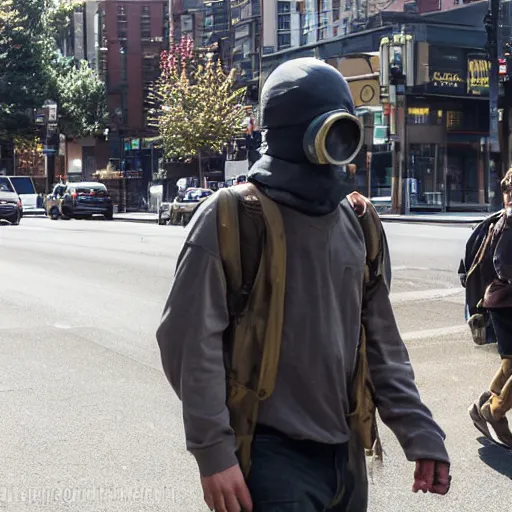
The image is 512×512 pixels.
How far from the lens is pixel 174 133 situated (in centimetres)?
4612

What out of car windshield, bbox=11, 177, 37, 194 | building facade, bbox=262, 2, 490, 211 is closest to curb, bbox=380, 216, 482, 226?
building facade, bbox=262, 2, 490, 211

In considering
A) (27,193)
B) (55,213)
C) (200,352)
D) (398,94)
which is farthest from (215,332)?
(27,193)

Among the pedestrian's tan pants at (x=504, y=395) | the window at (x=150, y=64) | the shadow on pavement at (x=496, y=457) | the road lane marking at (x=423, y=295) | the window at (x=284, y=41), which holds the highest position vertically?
the window at (x=150, y=64)

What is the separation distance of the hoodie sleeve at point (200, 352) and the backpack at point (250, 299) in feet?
0.16

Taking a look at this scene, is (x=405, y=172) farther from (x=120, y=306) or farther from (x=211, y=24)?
(x=120, y=306)

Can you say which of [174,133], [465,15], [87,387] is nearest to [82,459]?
[87,387]

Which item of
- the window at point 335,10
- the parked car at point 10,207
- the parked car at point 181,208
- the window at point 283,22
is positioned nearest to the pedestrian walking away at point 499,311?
the parked car at point 181,208

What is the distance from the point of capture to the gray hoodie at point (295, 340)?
2252 millimetres

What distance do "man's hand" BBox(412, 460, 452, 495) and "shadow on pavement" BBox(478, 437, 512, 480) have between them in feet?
8.94

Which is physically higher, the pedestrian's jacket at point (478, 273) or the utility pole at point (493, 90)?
→ the utility pole at point (493, 90)

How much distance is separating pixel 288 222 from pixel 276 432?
1.74 feet

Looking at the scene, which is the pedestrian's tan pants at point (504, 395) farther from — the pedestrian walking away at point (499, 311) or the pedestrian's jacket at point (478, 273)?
the pedestrian's jacket at point (478, 273)

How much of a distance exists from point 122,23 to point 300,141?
60.2m

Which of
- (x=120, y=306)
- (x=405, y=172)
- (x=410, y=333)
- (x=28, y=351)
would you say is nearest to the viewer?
(x=28, y=351)
